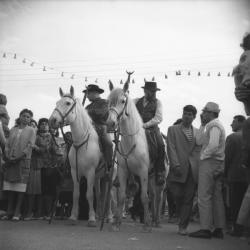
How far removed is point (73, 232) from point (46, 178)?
3.24 m

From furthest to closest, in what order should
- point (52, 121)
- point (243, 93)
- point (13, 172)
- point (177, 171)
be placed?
point (13, 172) → point (52, 121) → point (177, 171) → point (243, 93)

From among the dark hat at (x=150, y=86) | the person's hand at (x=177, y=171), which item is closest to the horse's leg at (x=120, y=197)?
the person's hand at (x=177, y=171)

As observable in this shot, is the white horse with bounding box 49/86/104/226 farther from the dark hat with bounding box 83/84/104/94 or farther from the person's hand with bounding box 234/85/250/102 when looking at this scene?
the person's hand with bounding box 234/85/250/102

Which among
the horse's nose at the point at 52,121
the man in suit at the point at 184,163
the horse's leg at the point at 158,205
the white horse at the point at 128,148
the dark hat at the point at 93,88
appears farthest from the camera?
the dark hat at the point at 93,88

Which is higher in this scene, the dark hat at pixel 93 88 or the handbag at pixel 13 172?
the dark hat at pixel 93 88

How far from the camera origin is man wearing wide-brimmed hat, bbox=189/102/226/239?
25.7ft

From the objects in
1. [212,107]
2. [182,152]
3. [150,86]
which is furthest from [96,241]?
[150,86]

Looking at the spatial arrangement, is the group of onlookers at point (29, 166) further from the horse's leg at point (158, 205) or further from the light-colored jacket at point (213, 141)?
the light-colored jacket at point (213, 141)

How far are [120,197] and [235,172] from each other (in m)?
2.33

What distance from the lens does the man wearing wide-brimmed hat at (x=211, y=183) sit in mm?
7832

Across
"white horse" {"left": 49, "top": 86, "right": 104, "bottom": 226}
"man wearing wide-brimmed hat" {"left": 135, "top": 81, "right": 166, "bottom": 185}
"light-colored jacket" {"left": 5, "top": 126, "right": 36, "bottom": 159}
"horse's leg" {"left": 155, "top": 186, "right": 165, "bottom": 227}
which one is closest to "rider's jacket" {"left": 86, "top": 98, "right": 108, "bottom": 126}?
"white horse" {"left": 49, "top": 86, "right": 104, "bottom": 226}

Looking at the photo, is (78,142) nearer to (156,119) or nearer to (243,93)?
(156,119)

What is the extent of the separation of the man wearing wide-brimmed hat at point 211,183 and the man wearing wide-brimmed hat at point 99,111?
2.88 m

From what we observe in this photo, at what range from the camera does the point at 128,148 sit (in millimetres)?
8898
